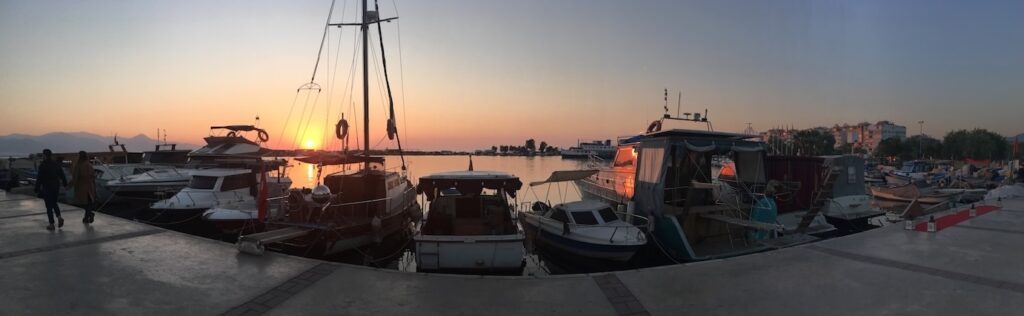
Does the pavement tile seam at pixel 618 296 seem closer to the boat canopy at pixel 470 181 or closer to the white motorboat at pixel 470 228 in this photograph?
the white motorboat at pixel 470 228

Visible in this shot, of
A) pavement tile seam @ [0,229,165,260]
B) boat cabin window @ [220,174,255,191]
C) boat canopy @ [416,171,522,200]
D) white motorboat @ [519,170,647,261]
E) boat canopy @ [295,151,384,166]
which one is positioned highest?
boat canopy @ [295,151,384,166]

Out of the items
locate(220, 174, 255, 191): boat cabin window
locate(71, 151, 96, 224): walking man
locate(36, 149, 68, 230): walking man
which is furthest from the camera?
locate(220, 174, 255, 191): boat cabin window

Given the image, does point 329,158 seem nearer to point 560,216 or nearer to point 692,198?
point 560,216

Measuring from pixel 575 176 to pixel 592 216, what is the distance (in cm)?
329

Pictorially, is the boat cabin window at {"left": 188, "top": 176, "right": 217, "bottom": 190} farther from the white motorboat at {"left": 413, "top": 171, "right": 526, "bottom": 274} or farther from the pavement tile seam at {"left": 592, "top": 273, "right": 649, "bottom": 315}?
the pavement tile seam at {"left": 592, "top": 273, "right": 649, "bottom": 315}

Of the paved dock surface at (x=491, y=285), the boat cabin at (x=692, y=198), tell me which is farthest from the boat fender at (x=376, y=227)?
the boat cabin at (x=692, y=198)

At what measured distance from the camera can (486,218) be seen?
14852 mm

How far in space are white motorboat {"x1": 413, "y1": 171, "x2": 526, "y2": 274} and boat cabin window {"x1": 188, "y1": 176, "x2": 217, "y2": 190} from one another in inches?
389

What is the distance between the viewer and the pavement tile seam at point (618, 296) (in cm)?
641

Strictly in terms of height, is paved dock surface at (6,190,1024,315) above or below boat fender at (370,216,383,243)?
above

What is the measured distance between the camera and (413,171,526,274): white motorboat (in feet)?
36.4

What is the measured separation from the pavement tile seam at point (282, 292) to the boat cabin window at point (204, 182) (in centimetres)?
1288

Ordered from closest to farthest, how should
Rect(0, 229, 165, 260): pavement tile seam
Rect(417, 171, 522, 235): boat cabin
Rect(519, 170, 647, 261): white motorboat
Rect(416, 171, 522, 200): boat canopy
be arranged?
1. Rect(0, 229, 165, 260): pavement tile seam
2. Rect(519, 170, 647, 261): white motorboat
3. Rect(416, 171, 522, 200): boat canopy
4. Rect(417, 171, 522, 235): boat cabin

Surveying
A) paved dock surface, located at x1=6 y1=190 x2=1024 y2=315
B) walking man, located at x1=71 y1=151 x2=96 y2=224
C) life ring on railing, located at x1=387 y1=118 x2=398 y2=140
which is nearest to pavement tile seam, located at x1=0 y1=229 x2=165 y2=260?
paved dock surface, located at x1=6 y1=190 x2=1024 y2=315
